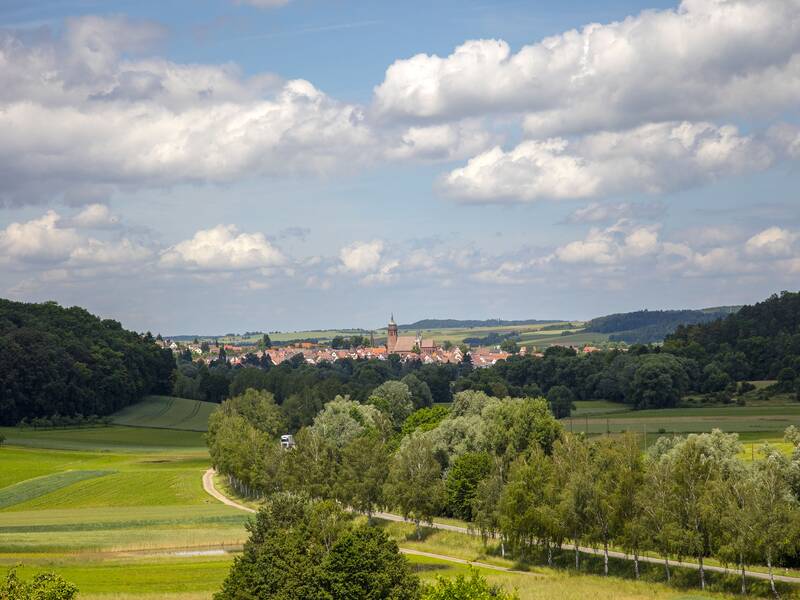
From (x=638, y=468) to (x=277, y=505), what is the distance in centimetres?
2834

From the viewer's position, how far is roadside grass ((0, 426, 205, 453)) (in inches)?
6353

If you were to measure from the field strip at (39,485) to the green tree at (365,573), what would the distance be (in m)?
67.4

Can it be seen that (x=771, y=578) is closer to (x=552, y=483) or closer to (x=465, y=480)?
(x=552, y=483)

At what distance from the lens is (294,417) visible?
17400 centimetres

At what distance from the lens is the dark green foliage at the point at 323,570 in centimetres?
5591

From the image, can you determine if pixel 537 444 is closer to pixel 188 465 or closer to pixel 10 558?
pixel 10 558

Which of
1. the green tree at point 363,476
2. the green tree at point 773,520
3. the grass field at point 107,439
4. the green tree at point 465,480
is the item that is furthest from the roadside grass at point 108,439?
the green tree at point 773,520

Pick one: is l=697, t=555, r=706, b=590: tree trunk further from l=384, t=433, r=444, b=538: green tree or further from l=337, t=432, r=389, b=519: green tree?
l=337, t=432, r=389, b=519: green tree

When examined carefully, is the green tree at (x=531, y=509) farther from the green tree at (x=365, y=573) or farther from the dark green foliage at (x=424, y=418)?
the dark green foliage at (x=424, y=418)

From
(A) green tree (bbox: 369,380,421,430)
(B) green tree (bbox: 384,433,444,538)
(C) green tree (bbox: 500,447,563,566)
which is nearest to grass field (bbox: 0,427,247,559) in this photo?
(B) green tree (bbox: 384,433,444,538)

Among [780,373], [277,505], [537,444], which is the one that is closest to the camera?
[277,505]

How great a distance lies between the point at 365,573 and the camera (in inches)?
2208

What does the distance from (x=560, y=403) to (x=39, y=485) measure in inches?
3848

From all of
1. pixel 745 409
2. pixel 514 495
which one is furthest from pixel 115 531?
pixel 745 409
